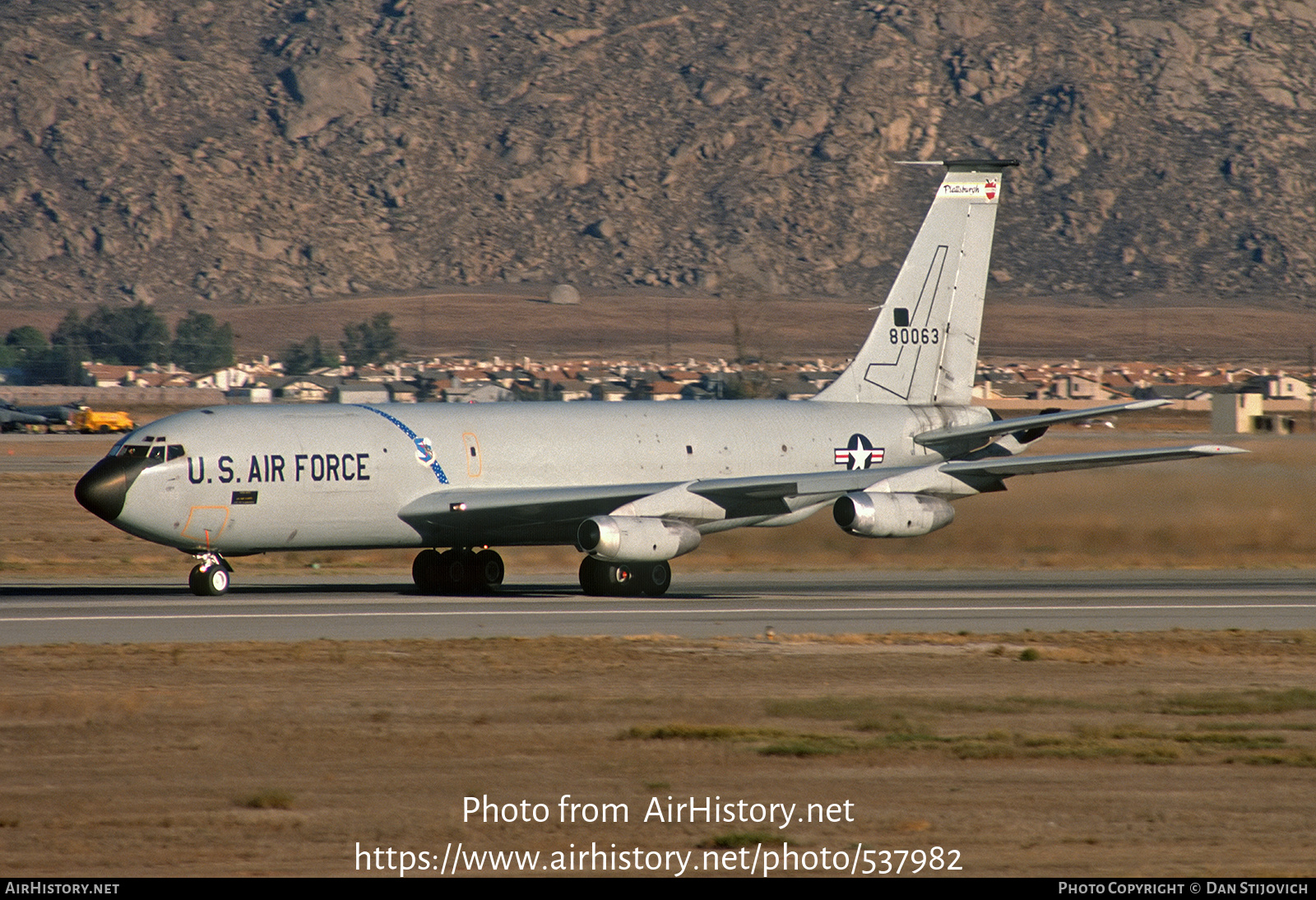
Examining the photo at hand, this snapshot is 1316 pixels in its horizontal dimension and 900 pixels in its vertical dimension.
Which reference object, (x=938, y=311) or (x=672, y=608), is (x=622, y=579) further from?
(x=938, y=311)

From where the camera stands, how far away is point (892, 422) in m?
42.9

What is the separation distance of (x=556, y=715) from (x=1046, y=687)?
7014 mm

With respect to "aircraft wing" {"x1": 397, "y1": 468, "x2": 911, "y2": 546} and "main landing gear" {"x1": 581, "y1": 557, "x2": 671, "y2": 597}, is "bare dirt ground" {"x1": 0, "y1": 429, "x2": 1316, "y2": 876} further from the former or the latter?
"main landing gear" {"x1": 581, "y1": 557, "x2": 671, "y2": 597}

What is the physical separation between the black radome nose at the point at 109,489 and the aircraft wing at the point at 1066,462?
55.2 feet

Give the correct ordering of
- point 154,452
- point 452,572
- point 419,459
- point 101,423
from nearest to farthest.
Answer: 1. point 154,452
2. point 419,459
3. point 452,572
4. point 101,423

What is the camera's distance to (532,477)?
37.9 meters

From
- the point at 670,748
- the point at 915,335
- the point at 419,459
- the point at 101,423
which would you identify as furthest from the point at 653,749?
the point at 101,423

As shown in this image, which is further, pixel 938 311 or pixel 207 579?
pixel 938 311

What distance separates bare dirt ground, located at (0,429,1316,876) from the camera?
14383mm

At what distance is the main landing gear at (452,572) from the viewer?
3838 centimetres

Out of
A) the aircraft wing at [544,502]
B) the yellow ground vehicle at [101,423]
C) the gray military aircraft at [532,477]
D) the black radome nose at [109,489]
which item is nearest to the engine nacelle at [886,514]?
the gray military aircraft at [532,477]

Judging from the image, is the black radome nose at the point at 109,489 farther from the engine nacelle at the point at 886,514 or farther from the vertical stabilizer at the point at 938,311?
the vertical stabilizer at the point at 938,311

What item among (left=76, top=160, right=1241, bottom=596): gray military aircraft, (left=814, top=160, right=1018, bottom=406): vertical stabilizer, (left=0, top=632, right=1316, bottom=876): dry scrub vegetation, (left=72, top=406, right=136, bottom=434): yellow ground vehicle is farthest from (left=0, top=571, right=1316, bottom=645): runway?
(left=72, top=406, right=136, bottom=434): yellow ground vehicle

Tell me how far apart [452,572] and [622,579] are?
4003mm
